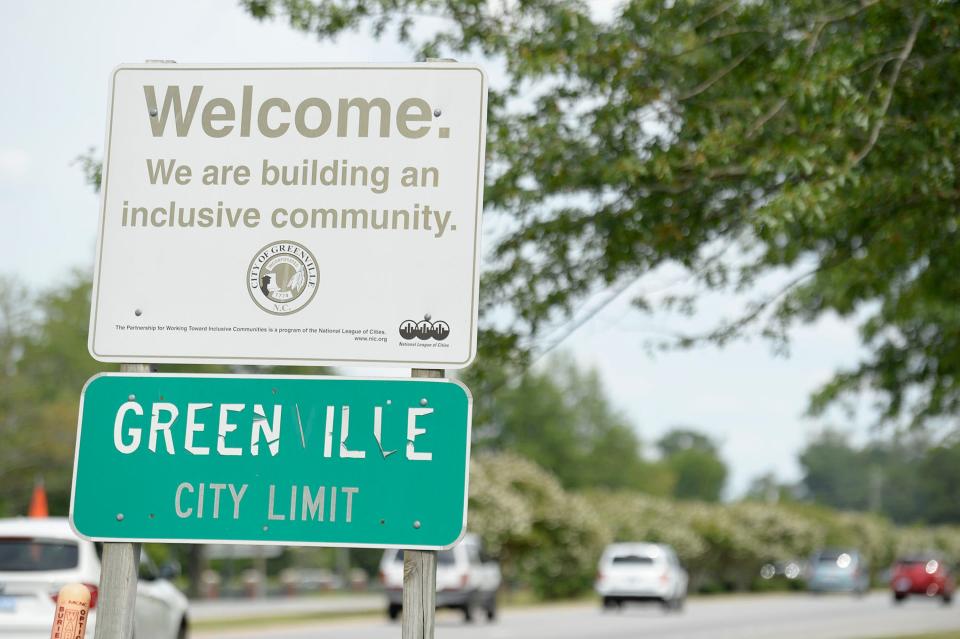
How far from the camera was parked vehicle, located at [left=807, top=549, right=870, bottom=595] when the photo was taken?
53.8m

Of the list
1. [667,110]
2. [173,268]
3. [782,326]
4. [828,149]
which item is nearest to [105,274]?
[173,268]

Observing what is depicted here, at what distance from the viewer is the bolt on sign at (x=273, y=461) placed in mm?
4648

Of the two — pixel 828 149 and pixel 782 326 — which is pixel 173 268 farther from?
pixel 782 326

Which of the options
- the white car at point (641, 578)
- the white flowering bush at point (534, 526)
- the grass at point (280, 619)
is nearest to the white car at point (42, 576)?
the grass at point (280, 619)

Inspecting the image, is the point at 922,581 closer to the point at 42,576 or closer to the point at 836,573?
the point at 836,573

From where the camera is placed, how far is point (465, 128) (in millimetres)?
4852

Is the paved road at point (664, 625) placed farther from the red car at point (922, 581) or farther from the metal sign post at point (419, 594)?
the metal sign post at point (419, 594)

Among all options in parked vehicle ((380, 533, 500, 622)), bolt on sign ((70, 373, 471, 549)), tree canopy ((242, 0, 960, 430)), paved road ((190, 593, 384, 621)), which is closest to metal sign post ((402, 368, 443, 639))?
bolt on sign ((70, 373, 471, 549))

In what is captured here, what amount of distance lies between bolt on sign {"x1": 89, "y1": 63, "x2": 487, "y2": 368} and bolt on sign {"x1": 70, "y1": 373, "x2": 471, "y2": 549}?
0.39 feet

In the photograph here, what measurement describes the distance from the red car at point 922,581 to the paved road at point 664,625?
689 cm

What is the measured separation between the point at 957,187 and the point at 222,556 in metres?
44.6

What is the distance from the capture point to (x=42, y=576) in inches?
430

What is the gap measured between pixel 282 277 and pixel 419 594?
3.91 ft

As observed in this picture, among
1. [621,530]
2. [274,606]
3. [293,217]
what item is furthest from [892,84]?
[621,530]
